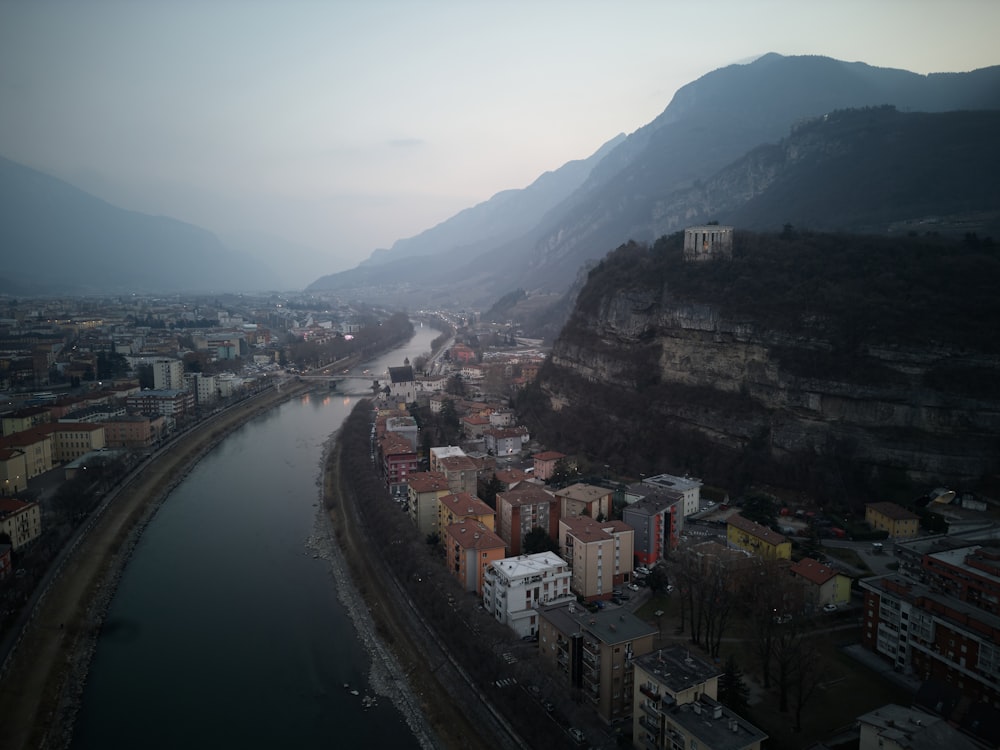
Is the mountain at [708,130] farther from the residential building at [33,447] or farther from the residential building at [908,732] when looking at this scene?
the residential building at [908,732]

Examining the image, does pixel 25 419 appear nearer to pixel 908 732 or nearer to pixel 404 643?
pixel 404 643

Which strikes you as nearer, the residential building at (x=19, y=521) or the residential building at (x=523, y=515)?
the residential building at (x=19, y=521)

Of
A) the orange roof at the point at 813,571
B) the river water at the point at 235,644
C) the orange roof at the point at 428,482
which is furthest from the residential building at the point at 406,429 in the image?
the orange roof at the point at 813,571

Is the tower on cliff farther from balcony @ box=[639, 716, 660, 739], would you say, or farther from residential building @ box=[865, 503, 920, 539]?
balcony @ box=[639, 716, 660, 739]

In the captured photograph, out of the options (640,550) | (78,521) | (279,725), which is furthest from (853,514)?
(78,521)

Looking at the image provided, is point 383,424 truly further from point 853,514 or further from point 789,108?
point 789,108

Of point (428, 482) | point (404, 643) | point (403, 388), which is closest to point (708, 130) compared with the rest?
point (403, 388)
